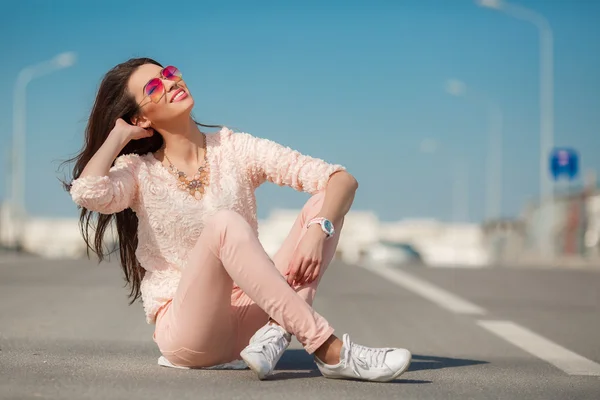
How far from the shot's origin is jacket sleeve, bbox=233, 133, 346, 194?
5.14m

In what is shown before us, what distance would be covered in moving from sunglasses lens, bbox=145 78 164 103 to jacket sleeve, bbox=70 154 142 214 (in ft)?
0.98

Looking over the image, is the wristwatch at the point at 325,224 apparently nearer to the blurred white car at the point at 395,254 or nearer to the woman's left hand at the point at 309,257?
the woman's left hand at the point at 309,257

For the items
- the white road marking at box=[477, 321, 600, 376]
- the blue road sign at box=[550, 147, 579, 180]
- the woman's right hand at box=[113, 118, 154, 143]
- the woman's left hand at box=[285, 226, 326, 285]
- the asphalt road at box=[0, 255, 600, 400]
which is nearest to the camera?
the asphalt road at box=[0, 255, 600, 400]

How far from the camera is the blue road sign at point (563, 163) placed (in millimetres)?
41312

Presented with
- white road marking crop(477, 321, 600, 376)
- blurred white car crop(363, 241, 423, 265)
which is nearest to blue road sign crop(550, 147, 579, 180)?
blurred white car crop(363, 241, 423, 265)

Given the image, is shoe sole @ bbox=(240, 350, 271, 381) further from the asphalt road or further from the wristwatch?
the wristwatch

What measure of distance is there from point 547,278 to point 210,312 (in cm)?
1368

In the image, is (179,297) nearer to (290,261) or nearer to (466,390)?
(290,261)

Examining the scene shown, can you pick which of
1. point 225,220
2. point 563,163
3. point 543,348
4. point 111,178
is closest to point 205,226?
point 225,220

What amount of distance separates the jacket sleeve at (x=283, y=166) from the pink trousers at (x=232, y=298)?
108mm

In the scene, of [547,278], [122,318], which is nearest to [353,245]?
[547,278]

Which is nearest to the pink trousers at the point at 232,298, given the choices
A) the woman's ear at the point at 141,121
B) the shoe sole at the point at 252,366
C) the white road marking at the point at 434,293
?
the shoe sole at the point at 252,366

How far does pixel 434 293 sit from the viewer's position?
43.8 ft

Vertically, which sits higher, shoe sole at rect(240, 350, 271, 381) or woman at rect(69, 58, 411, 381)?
woman at rect(69, 58, 411, 381)
